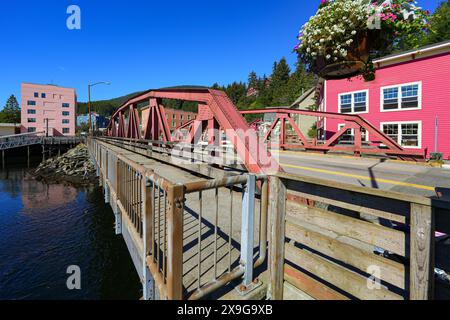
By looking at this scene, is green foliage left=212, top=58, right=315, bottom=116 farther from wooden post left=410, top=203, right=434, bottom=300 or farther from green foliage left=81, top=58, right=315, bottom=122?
wooden post left=410, top=203, right=434, bottom=300

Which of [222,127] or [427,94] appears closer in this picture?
[222,127]

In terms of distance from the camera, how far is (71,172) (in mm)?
27328

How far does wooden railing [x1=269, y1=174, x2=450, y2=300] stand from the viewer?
1475 mm

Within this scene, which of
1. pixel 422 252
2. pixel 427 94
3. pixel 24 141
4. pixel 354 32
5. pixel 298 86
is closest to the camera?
pixel 422 252

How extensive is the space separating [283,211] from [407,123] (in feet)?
62.0

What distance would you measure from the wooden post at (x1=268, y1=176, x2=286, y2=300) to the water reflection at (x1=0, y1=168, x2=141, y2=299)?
22.3ft

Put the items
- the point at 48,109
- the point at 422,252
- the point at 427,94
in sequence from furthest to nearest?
the point at 48,109
the point at 427,94
the point at 422,252

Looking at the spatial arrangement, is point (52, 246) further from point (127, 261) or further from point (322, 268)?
point (322, 268)

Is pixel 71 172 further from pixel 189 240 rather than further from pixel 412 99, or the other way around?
pixel 412 99

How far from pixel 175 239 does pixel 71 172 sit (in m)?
30.6

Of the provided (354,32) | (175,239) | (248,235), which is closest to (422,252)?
(248,235)

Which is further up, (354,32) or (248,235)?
(354,32)

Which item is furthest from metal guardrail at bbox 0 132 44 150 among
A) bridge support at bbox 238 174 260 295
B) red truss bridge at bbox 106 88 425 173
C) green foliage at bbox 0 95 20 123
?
green foliage at bbox 0 95 20 123

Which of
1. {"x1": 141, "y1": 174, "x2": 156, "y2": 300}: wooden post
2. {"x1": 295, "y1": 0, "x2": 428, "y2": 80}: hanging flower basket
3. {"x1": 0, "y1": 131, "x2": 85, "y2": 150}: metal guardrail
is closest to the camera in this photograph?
{"x1": 295, "y1": 0, "x2": 428, "y2": 80}: hanging flower basket
